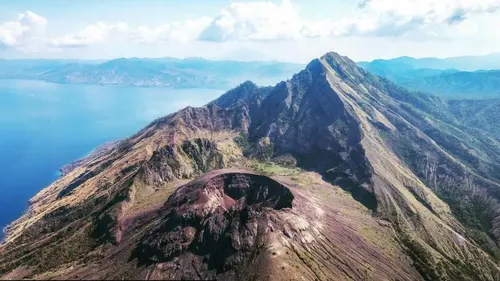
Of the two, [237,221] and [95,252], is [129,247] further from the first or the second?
[237,221]

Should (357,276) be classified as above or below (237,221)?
below

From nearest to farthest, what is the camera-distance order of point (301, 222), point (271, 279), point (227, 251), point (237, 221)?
point (271, 279), point (227, 251), point (237, 221), point (301, 222)

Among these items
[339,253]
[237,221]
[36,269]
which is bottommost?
[36,269]

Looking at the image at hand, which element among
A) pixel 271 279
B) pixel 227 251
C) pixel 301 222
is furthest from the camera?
pixel 301 222

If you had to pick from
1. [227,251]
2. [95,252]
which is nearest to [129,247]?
[95,252]

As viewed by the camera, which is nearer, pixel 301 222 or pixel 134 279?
pixel 134 279

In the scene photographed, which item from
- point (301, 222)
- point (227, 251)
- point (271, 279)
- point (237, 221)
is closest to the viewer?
point (271, 279)

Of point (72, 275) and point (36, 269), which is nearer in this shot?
point (72, 275)

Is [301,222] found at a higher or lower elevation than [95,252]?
higher

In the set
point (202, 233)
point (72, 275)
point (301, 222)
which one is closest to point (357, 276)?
point (301, 222)

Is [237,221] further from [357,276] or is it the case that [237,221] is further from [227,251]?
[357,276]
